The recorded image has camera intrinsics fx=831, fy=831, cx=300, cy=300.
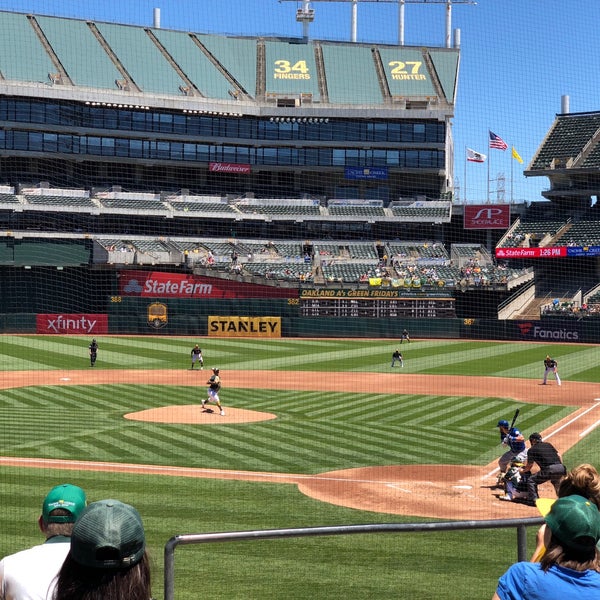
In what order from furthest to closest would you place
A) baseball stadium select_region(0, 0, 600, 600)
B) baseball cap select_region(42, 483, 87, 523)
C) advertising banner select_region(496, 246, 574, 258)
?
1. advertising banner select_region(496, 246, 574, 258)
2. baseball stadium select_region(0, 0, 600, 600)
3. baseball cap select_region(42, 483, 87, 523)

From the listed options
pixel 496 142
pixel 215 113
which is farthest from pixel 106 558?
pixel 215 113

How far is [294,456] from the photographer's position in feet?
57.4

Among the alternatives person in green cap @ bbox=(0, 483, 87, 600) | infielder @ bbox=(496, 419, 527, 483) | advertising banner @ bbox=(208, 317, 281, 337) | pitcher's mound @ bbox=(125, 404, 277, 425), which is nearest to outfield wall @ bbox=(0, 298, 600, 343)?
advertising banner @ bbox=(208, 317, 281, 337)

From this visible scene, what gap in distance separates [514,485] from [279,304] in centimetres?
3559

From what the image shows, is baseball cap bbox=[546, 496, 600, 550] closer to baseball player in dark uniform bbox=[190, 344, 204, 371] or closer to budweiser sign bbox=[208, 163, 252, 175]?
baseball player in dark uniform bbox=[190, 344, 204, 371]

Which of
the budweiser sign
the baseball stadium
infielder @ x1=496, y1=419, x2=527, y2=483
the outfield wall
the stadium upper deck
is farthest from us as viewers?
the budweiser sign

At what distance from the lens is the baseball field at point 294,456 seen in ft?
32.7

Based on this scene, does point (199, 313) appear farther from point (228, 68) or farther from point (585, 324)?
point (228, 68)

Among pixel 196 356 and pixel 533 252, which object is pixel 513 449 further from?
pixel 533 252

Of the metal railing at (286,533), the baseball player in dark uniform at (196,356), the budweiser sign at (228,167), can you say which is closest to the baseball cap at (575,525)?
the metal railing at (286,533)

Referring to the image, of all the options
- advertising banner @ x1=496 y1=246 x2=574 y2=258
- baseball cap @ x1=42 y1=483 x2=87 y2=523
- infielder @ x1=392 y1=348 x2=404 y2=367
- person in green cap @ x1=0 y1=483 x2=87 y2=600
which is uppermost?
advertising banner @ x1=496 y1=246 x2=574 y2=258

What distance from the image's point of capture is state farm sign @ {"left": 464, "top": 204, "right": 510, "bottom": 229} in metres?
53.8

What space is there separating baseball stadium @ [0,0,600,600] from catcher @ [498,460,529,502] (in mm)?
217

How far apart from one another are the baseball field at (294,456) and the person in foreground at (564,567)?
10.1 ft
